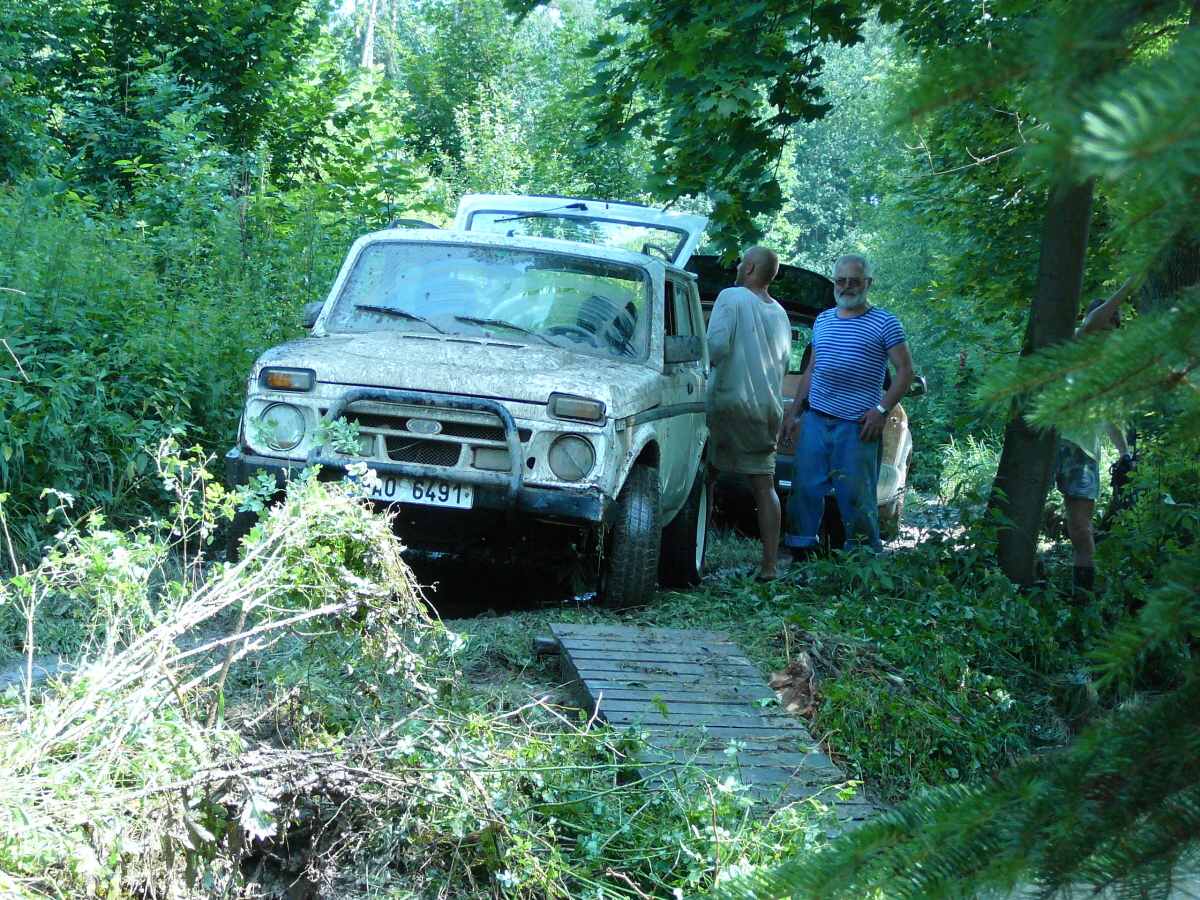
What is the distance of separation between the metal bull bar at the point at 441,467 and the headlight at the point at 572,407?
0.70 ft

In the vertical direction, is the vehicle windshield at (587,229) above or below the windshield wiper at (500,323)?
above

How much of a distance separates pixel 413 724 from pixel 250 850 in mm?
549

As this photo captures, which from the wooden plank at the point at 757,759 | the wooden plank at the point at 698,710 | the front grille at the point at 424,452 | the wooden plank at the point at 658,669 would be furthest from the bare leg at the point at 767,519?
the wooden plank at the point at 757,759

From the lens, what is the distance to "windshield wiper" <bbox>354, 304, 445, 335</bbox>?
24.0ft

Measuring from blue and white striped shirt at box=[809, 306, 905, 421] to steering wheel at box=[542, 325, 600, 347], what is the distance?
5.27 feet

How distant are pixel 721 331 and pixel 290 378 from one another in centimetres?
305

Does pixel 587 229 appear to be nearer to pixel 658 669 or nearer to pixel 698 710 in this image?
pixel 658 669

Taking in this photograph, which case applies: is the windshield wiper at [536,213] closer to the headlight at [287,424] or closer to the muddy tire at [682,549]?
the muddy tire at [682,549]

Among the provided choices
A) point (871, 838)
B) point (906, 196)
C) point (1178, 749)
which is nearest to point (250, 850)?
point (871, 838)

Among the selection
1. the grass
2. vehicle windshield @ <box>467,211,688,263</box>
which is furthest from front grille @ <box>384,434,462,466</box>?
vehicle windshield @ <box>467,211,688,263</box>

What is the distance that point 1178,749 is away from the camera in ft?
4.67

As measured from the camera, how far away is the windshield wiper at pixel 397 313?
7317mm

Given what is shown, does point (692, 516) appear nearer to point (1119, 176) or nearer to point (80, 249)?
point (80, 249)

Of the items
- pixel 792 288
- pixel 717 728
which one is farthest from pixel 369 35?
pixel 717 728
